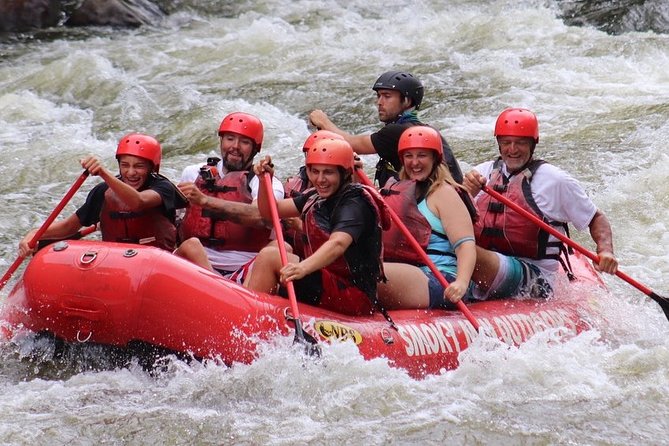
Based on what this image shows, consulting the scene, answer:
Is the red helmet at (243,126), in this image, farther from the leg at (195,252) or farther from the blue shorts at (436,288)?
the blue shorts at (436,288)

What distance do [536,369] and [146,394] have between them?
2.01 m

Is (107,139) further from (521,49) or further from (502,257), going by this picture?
(502,257)

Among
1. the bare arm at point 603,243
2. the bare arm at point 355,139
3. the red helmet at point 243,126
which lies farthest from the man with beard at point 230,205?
the bare arm at point 603,243

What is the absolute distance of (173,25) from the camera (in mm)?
15727

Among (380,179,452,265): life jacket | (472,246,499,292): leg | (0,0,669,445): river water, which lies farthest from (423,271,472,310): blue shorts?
(0,0,669,445): river water

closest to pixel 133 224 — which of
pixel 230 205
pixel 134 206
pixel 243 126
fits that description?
pixel 134 206

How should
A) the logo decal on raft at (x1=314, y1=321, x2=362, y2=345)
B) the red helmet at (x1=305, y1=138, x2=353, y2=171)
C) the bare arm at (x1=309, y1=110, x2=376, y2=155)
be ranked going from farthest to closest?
the bare arm at (x1=309, y1=110, x2=376, y2=155) < the red helmet at (x1=305, y1=138, x2=353, y2=171) < the logo decal on raft at (x1=314, y1=321, x2=362, y2=345)

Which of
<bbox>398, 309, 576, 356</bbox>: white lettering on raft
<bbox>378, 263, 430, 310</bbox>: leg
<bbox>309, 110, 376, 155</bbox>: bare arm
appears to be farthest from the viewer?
<bbox>309, 110, 376, 155</bbox>: bare arm

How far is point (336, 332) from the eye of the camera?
5.39 metres

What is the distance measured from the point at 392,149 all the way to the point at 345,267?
4.39 feet

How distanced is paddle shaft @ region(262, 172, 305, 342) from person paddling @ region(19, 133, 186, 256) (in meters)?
0.61

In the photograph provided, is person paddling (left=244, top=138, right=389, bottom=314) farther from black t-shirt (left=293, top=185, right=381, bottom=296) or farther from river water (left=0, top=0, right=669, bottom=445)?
river water (left=0, top=0, right=669, bottom=445)

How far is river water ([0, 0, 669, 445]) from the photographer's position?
5.09 m

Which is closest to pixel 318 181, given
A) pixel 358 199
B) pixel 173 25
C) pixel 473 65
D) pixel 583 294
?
pixel 358 199
